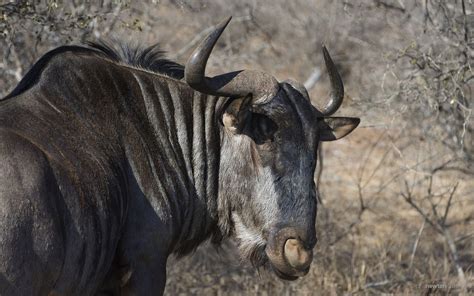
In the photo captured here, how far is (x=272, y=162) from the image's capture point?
5156 millimetres

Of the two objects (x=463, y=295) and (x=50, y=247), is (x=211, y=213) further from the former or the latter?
(x=463, y=295)

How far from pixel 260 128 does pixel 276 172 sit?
0.76ft

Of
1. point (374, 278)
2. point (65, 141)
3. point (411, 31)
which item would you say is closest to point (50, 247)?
point (65, 141)

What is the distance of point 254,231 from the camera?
5.28 m

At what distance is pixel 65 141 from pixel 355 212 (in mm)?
5621

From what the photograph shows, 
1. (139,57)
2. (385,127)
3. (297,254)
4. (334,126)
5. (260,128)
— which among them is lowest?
(385,127)

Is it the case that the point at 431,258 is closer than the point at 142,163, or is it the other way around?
the point at 142,163

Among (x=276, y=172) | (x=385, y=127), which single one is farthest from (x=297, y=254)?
(x=385, y=127)

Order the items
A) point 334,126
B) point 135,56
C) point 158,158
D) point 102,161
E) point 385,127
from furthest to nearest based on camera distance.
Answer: point 385,127 → point 334,126 → point 135,56 → point 158,158 → point 102,161

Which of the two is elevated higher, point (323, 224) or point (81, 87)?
point (81, 87)

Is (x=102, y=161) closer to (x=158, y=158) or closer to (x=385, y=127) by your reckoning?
(x=158, y=158)

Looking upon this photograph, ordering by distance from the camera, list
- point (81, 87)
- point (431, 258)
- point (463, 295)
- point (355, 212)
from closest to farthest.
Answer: point (81, 87), point (463, 295), point (431, 258), point (355, 212)

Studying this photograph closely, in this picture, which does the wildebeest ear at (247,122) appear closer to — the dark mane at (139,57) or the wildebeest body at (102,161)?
the wildebeest body at (102,161)

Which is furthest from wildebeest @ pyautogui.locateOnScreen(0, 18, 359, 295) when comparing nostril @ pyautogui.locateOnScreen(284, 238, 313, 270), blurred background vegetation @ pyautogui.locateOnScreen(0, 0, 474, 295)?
blurred background vegetation @ pyautogui.locateOnScreen(0, 0, 474, 295)
